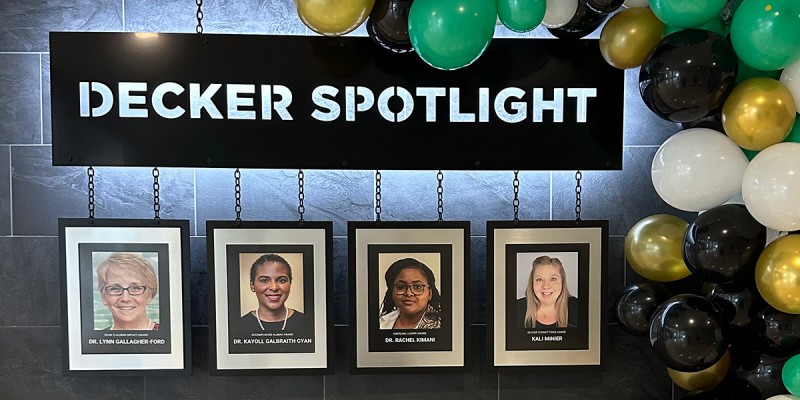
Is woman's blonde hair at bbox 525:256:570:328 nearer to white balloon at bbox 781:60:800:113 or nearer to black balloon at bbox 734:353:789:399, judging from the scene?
black balloon at bbox 734:353:789:399

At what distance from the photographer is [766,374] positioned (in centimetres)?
191

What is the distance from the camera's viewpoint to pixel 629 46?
2.05 metres

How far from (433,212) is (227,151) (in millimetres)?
709

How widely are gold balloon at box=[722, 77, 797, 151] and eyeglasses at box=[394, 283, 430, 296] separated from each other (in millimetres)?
1076

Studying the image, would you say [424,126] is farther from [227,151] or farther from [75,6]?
[75,6]

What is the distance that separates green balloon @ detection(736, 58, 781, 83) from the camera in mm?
1887

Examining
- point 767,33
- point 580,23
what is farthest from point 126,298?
point 767,33

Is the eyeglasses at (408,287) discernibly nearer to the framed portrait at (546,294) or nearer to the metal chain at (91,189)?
the framed portrait at (546,294)

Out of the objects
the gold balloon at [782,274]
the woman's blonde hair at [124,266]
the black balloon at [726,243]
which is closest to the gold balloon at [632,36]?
the black balloon at [726,243]

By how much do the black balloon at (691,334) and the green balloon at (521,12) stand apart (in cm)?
83

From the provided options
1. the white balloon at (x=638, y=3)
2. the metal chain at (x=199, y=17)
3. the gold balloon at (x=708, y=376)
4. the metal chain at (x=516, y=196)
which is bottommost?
the gold balloon at (x=708, y=376)

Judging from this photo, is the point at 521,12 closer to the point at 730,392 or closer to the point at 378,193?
the point at 378,193

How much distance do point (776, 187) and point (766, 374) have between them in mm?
500

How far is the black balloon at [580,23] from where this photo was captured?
211 centimetres
